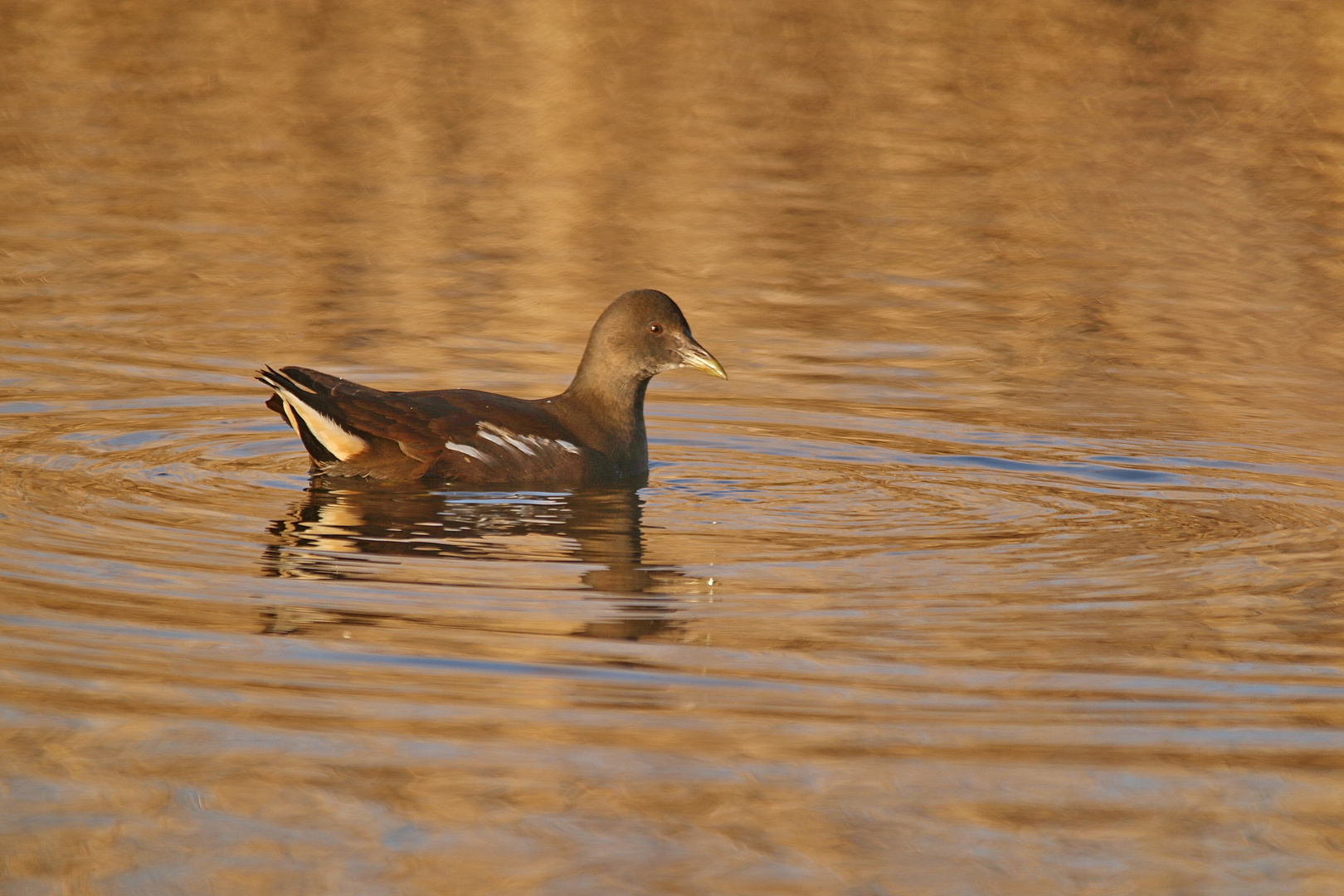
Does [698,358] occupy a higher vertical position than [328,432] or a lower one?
higher

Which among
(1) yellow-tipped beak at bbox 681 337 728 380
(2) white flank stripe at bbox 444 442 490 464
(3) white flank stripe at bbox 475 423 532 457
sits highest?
(1) yellow-tipped beak at bbox 681 337 728 380

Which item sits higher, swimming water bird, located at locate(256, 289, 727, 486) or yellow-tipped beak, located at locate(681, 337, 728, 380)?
yellow-tipped beak, located at locate(681, 337, 728, 380)

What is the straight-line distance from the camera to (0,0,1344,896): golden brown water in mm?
5578

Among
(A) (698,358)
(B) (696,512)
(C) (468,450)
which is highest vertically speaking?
(A) (698,358)

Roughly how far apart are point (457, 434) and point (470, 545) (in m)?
1.31

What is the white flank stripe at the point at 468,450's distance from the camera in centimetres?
984

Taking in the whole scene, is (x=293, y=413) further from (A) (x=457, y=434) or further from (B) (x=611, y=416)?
(B) (x=611, y=416)

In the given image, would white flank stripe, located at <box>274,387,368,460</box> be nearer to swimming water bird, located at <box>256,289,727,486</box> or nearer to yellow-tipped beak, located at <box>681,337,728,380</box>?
swimming water bird, located at <box>256,289,727,486</box>

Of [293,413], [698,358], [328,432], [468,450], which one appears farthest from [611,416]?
[293,413]

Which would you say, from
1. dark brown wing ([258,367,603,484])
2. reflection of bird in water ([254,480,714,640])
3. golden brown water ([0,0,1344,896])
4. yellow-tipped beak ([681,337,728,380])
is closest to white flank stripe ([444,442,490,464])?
dark brown wing ([258,367,603,484])

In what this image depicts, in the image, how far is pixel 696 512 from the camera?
9.62 meters

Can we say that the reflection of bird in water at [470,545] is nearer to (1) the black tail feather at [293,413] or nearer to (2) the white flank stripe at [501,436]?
(1) the black tail feather at [293,413]

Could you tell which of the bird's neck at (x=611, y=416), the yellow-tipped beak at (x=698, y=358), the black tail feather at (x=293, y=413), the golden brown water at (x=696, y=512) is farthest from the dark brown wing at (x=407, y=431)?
the yellow-tipped beak at (x=698, y=358)

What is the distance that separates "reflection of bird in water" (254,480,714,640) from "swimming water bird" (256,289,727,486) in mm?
132
